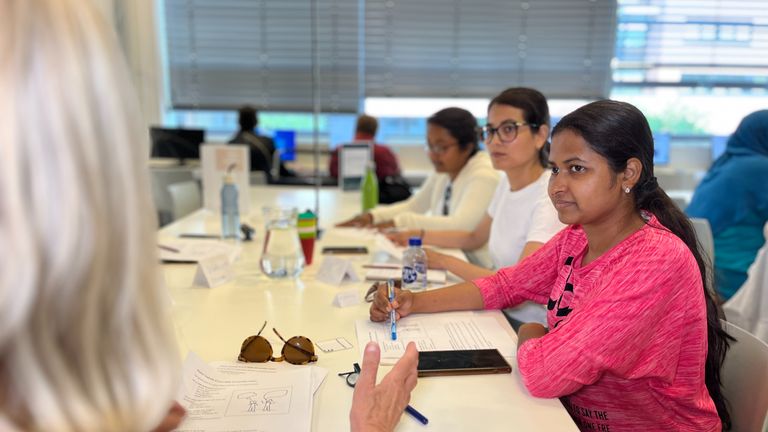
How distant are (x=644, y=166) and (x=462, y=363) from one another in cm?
60

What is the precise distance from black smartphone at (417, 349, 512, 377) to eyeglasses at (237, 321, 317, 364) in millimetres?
247

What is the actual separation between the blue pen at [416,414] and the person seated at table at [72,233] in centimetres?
56

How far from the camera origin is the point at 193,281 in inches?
74.7

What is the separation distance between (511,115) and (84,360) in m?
1.78

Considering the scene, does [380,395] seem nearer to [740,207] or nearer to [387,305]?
[387,305]

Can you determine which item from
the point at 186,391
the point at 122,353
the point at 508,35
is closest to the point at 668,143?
the point at 508,35

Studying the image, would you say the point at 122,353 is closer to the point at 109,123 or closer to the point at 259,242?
the point at 109,123

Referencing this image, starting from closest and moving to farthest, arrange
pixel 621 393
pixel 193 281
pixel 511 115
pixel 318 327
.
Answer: pixel 621 393
pixel 318 327
pixel 193 281
pixel 511 115

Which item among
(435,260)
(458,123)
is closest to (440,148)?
(458,123)

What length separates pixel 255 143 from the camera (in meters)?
4.75

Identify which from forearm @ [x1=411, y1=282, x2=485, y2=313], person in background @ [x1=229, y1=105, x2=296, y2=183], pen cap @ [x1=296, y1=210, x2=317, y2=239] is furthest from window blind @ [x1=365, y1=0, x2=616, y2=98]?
forearm @ [x1=411, y1=282, x2=485, y2=313]

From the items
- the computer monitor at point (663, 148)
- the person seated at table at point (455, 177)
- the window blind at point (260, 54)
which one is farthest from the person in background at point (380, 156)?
the computer monitor at point (663, 148)

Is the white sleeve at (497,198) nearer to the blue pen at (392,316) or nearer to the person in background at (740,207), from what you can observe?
the blue pen at (392,316)

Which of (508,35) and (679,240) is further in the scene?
(508,35)
